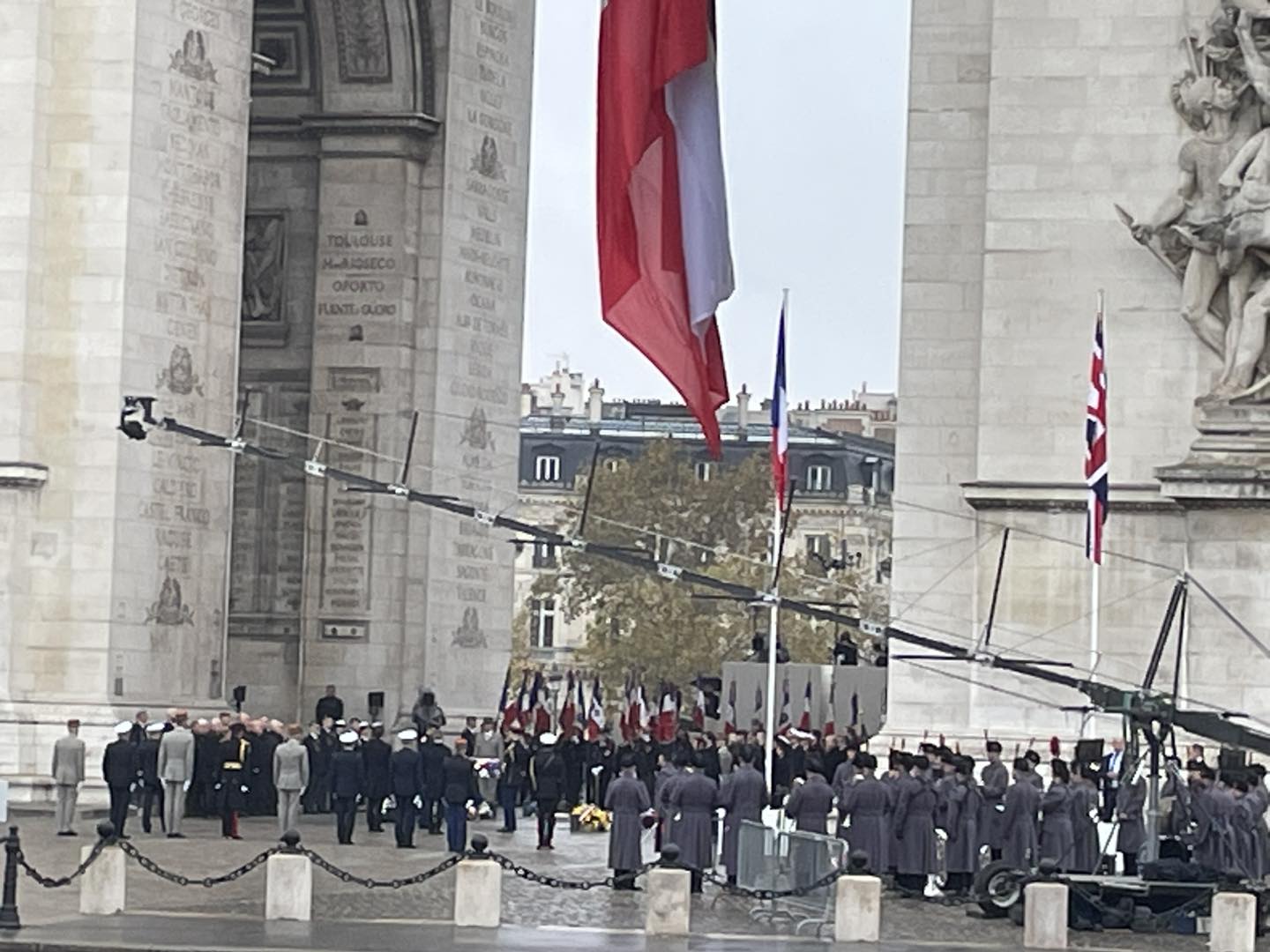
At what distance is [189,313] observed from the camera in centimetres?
5191

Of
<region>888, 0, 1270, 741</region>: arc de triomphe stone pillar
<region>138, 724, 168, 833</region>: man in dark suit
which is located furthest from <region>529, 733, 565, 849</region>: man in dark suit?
<region>888, 0, 1270, 741</region>: arc de triomphe stone pillar

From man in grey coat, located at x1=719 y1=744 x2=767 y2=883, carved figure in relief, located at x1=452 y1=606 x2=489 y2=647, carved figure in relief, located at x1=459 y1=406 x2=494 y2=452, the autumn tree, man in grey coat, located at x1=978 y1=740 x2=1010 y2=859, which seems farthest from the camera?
the autumn tree

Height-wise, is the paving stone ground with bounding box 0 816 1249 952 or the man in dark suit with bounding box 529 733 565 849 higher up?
the man in dark suit with bounding box 529 733 565 849

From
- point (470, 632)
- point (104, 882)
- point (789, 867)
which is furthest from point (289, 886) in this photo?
point (470, 632)

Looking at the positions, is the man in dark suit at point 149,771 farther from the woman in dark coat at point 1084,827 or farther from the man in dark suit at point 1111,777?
the woman in dark coat at point 1084,827

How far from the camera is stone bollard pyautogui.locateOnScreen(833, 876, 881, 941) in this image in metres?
36.2

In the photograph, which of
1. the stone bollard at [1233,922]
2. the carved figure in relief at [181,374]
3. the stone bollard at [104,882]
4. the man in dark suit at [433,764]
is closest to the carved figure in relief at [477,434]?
the carved figure in relief at [181,374]

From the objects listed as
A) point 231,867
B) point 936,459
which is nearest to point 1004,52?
point 936,459

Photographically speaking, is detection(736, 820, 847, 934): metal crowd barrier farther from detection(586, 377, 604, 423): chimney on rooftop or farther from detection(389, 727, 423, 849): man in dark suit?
detection(586, 377, 604, 423): chimney on rooftop

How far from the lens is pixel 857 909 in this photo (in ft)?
119

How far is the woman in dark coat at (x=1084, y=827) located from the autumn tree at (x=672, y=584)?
76.6 meters

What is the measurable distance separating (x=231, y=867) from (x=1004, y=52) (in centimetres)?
1292

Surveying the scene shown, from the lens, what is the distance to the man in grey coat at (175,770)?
47.6m

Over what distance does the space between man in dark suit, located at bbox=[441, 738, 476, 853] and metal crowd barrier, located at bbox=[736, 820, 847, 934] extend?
6821 millimetres
